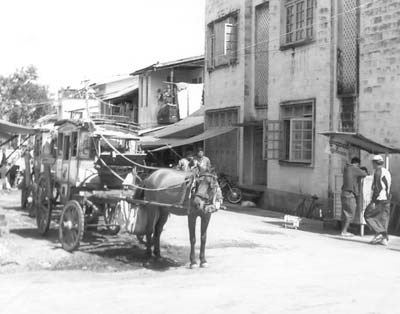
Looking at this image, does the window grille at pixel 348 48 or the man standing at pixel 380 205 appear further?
the window grille at pixel 348 48

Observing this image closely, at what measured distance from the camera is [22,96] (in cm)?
4547

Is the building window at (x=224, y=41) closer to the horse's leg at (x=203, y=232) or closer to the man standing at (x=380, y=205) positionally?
the man standing at (x=380, y=205)

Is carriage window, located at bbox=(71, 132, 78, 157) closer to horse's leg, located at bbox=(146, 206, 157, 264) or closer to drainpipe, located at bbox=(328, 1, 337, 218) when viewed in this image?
horse's leg, located at bbox=(146, 206, 157, 264)

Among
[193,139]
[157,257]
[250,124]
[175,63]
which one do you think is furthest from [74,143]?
[175,63]

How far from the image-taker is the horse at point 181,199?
8.94 meters

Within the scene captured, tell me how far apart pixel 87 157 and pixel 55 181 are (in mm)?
1398

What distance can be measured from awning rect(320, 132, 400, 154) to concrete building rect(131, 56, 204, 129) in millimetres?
15747

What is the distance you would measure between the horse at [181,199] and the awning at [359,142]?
4.90 meters

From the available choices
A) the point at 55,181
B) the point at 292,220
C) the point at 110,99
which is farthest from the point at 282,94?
the point at 110,99

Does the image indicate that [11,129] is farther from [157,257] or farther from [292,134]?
[292,134]

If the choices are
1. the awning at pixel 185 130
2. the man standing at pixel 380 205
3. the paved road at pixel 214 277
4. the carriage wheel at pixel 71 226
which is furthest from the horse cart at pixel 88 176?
the awning at pixel 185 130

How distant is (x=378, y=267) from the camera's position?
959 cm

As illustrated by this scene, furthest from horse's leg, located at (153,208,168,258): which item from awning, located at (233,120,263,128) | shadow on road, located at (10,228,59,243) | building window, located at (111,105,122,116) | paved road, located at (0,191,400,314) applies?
building window, located at (111,105,122,116)

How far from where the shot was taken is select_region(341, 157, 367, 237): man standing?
1315 centimetres
